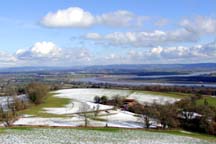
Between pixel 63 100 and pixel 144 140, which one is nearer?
pixel 144 140

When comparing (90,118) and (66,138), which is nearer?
(66,138)

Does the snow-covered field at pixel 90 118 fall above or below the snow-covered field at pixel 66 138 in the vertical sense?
below

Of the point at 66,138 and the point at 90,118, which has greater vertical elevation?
the point at 66,138

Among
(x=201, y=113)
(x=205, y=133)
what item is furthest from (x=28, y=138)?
(x=201, y=113)

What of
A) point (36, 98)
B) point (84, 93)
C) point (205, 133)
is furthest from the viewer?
point (84, 93)

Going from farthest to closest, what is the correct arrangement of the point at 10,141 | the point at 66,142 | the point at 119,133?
the point at 119,133 < the point at 66,142 < the point at 10,141

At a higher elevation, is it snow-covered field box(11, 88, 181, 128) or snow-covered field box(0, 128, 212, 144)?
snow-covered field box(0, 128, 212, 144)

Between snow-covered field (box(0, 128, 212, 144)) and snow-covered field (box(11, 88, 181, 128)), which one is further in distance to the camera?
snow-covered field (box(11, 88, 181, 128))

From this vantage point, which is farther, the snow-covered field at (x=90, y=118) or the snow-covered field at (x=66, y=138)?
the snow-covered field at (x=90, y=118)

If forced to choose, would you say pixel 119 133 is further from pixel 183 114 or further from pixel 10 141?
pixel 183 114

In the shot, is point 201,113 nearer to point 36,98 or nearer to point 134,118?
point 134,118

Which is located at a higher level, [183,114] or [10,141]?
[10,141]
